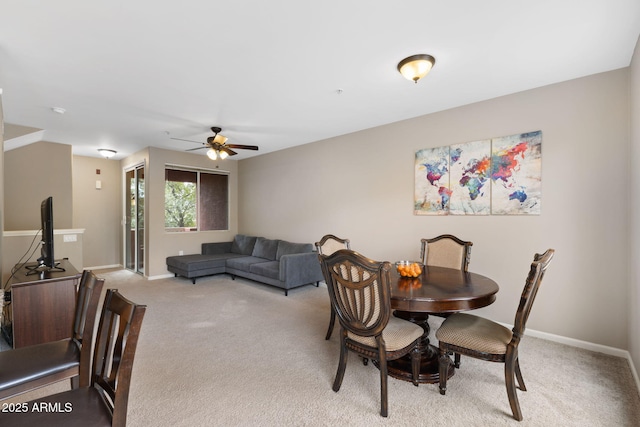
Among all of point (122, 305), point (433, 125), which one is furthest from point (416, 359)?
point (433, 125)

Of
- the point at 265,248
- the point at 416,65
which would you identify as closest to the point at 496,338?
the point at 416,65

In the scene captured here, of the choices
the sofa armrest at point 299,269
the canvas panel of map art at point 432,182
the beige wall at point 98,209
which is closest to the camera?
the canvas panel of map art at point 432,182

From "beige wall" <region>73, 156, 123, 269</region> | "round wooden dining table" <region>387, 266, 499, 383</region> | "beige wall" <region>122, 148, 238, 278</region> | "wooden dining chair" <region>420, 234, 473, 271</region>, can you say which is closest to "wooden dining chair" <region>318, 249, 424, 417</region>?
"round wooden dining table" <region>387, 266, 499, 383</region>

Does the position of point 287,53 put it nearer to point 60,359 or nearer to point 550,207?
point 60,359

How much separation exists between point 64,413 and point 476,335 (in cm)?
221

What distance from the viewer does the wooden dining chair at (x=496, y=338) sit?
1.80m

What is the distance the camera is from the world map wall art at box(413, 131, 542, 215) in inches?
121

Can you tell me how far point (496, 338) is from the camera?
6.33ft

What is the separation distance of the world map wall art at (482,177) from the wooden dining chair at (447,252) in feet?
2.03

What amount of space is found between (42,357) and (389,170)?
389 cm

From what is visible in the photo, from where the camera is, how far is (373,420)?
1.81 meters

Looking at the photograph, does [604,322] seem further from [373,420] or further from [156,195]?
[156,195]

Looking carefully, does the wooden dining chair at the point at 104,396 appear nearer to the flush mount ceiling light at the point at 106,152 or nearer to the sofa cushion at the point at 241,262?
the sofa cushion at the point at 241,262

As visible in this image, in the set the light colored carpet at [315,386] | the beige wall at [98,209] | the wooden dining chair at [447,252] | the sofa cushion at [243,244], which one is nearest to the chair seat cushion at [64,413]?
the light colored carpet at [315,386]
